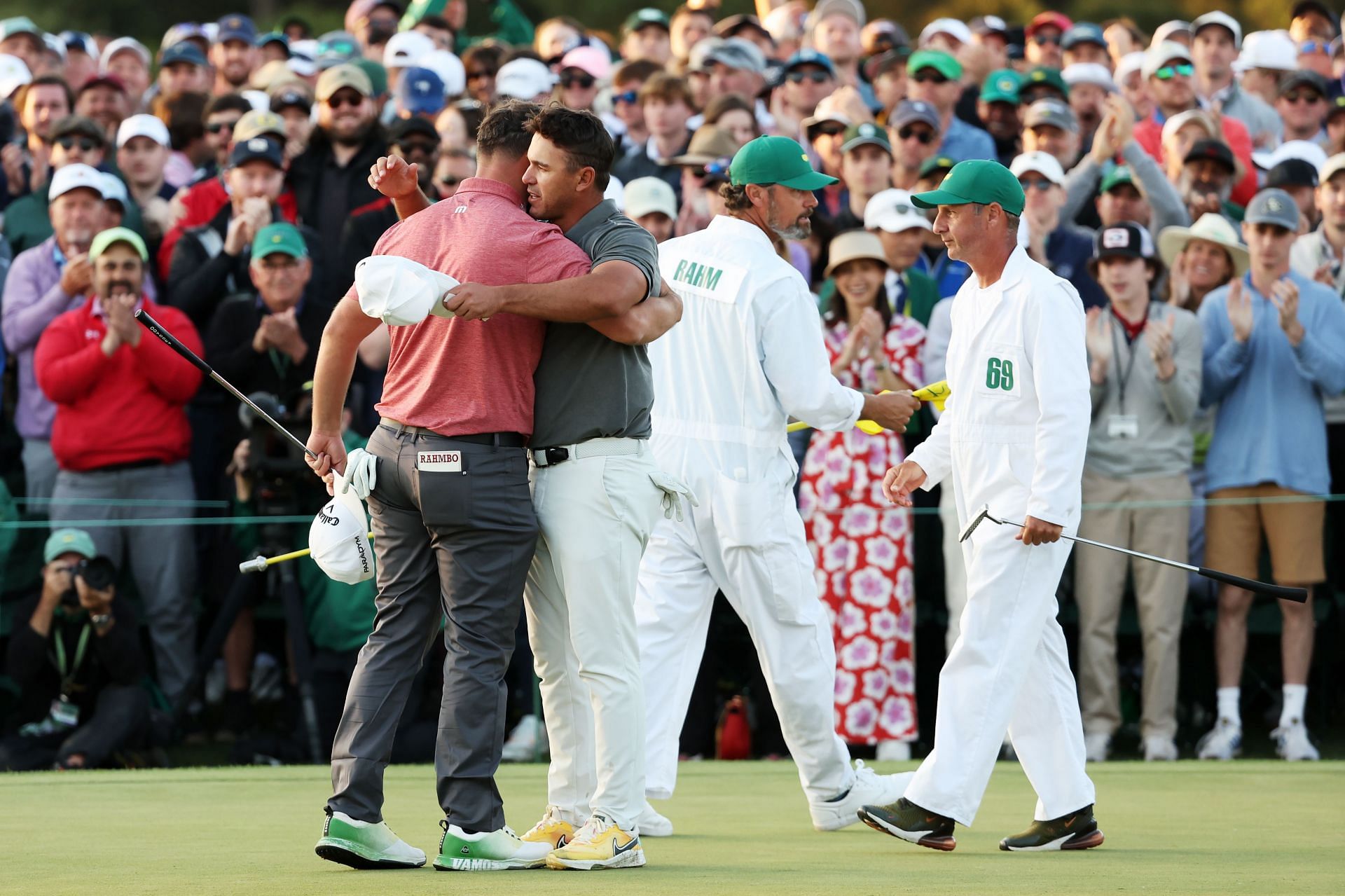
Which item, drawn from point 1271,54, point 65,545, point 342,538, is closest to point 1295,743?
point 342,538

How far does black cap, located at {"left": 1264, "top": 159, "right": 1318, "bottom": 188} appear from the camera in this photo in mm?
11570

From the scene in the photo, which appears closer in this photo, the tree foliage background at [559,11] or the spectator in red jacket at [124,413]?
the spectator in red jacket at [124,413]

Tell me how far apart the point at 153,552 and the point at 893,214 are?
4.20 m

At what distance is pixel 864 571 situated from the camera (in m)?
9.96

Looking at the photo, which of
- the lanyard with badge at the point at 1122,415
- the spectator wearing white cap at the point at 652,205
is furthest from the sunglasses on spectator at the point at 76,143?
the lanyard with badge at the point at 1122,415

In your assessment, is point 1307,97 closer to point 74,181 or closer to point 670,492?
point 74,181

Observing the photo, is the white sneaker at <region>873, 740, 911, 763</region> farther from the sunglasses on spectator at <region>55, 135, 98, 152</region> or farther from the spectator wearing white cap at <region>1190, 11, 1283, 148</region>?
the spectator wearing white cap at <region>1190, 11, 1283, 148</region>

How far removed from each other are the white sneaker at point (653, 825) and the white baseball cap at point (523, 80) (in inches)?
277

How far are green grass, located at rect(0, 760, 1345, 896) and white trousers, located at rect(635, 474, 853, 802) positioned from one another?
0.30m

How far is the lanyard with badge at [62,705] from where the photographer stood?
950cm

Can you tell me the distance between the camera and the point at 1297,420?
10133 mm

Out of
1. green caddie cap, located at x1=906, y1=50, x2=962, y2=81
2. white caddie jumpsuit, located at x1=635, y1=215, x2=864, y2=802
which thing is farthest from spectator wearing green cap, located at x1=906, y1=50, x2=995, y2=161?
white caddie jumpsuit, located at x1=635, y1=215, x2=864, y2=802

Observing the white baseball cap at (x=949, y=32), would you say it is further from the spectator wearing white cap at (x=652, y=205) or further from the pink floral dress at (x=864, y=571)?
the pink floral dress at (x=864, y=571)

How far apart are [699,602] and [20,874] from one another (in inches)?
97.7
